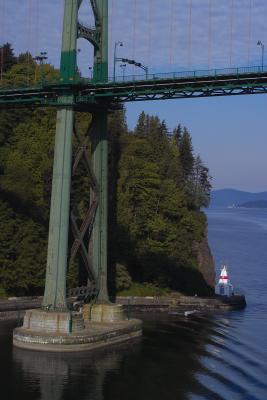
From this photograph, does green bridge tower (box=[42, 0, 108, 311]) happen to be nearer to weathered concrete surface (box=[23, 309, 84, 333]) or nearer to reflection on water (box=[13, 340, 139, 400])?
weathered concrete surface (box=[23, 309, 84, 333])

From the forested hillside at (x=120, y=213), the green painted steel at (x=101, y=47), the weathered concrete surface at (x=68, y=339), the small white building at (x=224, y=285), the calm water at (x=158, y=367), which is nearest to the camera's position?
the calm water at (x=158, y=367)

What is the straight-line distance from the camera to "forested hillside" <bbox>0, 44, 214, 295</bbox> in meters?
71.8

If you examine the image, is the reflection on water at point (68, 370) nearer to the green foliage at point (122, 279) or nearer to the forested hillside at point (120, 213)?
the forested hillside at point (120, 213)

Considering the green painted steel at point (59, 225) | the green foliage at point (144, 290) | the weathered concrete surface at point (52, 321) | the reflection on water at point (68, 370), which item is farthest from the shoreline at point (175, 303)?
the reflection on water at point (68, 370)

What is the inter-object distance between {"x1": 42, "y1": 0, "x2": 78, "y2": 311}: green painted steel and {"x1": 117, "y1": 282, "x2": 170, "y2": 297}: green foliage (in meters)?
24.0

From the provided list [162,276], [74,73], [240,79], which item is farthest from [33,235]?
[240,79]

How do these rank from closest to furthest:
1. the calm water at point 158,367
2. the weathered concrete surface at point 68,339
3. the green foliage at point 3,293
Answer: the calm water at point 158,367
the weathered concrete surface at point 68,339
the green foliage at point 3,293

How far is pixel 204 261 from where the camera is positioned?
94.5 metres

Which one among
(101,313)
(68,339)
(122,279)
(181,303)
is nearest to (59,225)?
(68,339)

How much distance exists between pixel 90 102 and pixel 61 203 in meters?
8.12

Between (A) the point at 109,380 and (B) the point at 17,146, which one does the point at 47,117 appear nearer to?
(B) the point at 17,146

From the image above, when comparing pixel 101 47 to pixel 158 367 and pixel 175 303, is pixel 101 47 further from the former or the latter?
pixel 175 303

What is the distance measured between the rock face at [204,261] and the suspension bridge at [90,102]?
34822 mm

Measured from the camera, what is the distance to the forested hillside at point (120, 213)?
235ft
